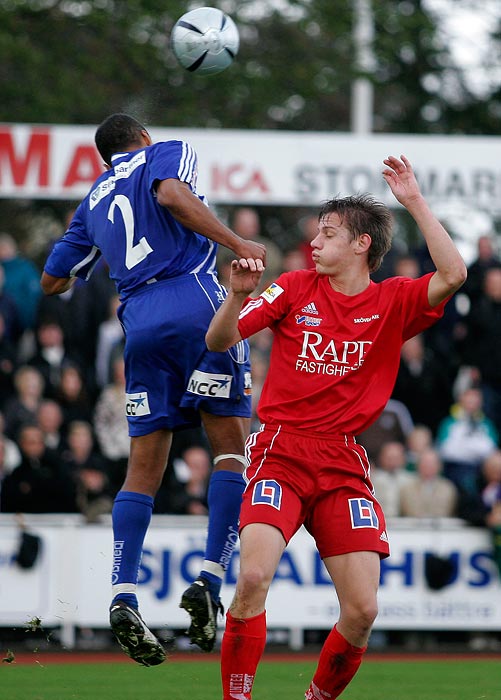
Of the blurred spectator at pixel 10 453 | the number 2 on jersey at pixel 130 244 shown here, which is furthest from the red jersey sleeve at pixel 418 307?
the blurred spectator at pixel 10 453

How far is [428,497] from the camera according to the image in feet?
42.3

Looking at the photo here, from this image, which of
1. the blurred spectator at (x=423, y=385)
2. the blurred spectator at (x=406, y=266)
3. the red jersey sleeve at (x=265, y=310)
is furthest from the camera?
the blurred spectator at (x=423, y=385)

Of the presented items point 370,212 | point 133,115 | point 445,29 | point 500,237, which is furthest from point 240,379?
point 445,29

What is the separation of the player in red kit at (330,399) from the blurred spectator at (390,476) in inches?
237

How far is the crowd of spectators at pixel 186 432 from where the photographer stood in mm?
12422

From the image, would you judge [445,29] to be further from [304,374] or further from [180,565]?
[304,374]

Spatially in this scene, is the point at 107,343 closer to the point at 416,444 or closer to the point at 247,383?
the point at 416,444

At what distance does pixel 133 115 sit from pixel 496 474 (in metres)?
6.45

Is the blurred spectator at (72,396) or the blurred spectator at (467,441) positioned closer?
the blurred spectator at (72,396)

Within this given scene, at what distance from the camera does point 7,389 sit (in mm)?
13086

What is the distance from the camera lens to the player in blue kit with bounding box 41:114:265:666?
6.82m

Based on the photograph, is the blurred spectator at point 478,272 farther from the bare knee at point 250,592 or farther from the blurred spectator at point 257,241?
the bare knee at point 250,592

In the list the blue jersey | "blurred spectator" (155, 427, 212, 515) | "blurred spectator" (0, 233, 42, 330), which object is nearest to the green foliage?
"blurred spectator" (0, 233, 42, 330)

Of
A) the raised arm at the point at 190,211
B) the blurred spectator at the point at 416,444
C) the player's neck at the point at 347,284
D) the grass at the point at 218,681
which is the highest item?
the raised arm at the point at 190,211
